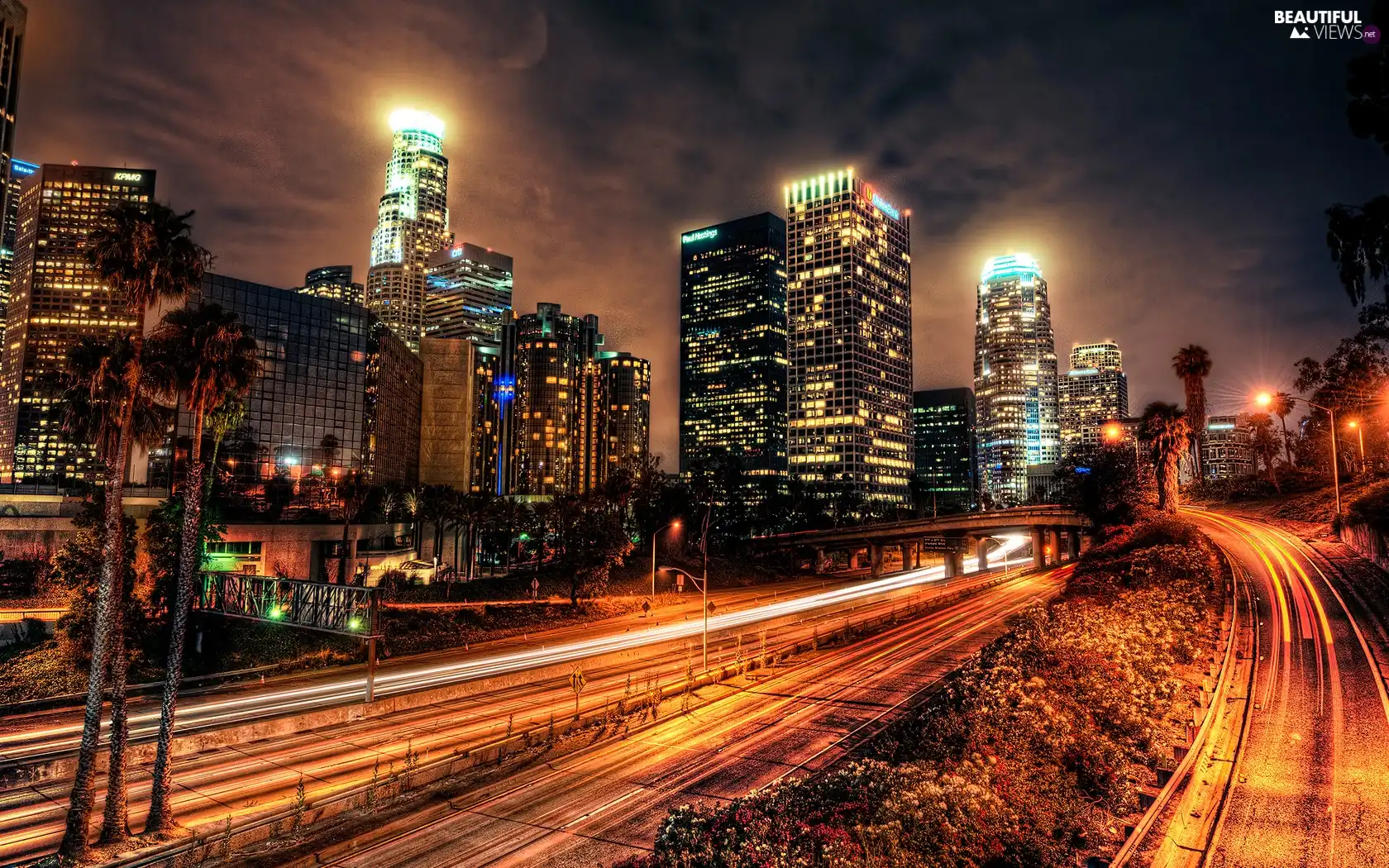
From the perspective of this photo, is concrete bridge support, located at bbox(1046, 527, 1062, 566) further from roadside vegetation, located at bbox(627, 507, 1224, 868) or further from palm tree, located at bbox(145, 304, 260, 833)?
palm tree, located at bbox(145, 304, 260, 833)

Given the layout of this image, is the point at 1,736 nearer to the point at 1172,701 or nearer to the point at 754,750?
the point at 754,750

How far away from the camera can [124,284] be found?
26.0m

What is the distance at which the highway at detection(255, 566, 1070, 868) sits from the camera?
22.5 meters

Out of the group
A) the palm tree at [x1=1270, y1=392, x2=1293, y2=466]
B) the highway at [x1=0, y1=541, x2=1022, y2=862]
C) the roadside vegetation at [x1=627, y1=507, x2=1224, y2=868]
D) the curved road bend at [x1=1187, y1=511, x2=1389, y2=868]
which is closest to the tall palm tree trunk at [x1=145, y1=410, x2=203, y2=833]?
the highway at [x1=0, y1=541, x2=1022, y2=862]

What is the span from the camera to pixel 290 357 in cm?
11862

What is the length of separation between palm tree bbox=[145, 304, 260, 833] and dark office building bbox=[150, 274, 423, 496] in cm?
8934

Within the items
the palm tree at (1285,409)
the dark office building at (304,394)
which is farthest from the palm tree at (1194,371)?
the dark office building at (304,394)

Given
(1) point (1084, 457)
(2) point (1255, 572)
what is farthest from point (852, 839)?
(1) point (1084, 457)

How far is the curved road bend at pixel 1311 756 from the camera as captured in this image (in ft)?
58.8

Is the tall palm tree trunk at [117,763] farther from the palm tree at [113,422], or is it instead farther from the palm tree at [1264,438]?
the palm tree at [1264,438]

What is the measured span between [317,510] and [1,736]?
82432 mm

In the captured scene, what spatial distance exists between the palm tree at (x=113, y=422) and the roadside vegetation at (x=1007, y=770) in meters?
18.7

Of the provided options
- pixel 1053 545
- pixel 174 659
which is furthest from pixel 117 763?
pixel 1053 545

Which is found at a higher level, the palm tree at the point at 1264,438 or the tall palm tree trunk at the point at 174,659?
the palm tree at the point at 1264,438
